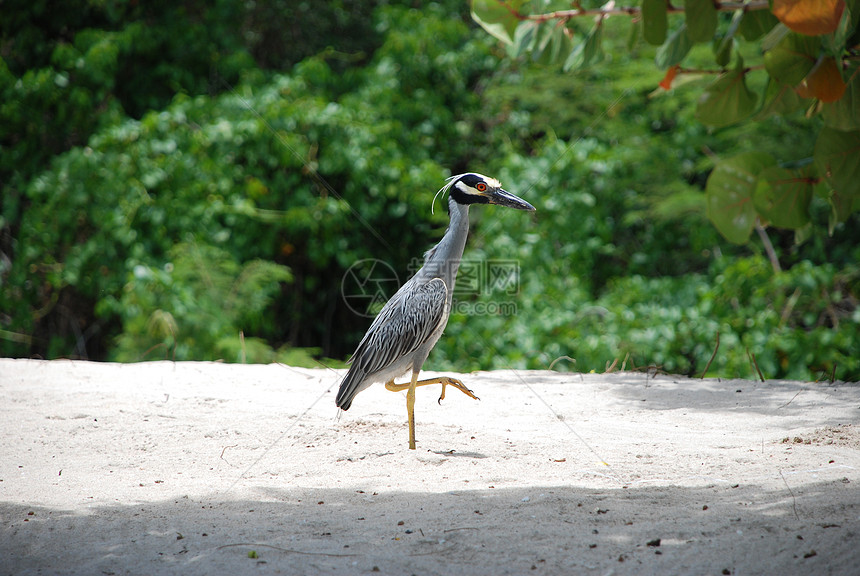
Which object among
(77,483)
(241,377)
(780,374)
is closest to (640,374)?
(780,374)

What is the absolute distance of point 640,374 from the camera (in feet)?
18.9

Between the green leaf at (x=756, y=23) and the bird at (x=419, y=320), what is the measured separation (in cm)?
153

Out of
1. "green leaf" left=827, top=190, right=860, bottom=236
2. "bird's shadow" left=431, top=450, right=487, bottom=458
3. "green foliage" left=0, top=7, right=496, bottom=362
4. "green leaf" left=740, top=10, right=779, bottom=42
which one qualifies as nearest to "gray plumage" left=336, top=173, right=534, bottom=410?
"bird's shadow" left=431, top=450, right=487, bottom=458

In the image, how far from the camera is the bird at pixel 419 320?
167 inches

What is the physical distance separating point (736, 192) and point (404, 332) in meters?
2.00

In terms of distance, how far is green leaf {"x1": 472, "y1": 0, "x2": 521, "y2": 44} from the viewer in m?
4.24

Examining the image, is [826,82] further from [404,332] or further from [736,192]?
[404,332]

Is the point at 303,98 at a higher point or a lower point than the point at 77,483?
higher

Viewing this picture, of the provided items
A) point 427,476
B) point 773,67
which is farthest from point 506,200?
point 427,476

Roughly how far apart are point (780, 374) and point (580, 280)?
9.30ft

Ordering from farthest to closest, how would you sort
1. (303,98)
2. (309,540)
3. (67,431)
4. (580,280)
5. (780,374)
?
(303,98) → (580,280) → (780,374) → (67,431) → (309,540)

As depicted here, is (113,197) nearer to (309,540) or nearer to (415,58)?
(415,58)

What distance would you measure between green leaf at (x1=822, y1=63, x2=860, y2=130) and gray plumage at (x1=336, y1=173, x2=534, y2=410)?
1779 mm

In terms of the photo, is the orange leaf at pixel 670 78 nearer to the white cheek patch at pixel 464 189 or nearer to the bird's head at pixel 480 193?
the bird's head at pixel 480 193
